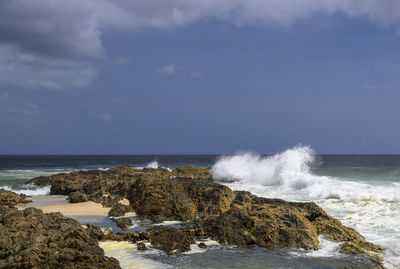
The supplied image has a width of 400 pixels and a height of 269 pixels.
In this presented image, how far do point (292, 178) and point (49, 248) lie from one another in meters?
17.0

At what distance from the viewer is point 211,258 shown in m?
6.31

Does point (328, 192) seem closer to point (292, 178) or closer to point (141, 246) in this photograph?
point (292, 178)

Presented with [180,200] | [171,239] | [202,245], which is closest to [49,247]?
[171,239]

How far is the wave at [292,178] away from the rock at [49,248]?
11278 millimetres

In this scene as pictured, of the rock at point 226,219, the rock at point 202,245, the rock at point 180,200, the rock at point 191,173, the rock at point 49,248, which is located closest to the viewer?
the rock at point 49,248

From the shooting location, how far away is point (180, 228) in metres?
7.81

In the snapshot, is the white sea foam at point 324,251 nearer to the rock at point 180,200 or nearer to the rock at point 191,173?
the rock at point 180,200

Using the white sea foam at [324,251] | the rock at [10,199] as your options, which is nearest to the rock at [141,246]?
the white sea foam at [324,251]

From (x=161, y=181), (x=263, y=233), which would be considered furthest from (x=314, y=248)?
(x=161, y=181)

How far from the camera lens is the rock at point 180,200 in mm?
9703

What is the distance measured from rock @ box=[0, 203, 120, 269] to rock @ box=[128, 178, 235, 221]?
3527 mm

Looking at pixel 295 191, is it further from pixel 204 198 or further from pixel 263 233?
pixel 263 233

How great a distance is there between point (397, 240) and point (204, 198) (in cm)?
482

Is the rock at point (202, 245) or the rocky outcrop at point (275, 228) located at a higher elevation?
the rocky outcrop at point (275, 228)
